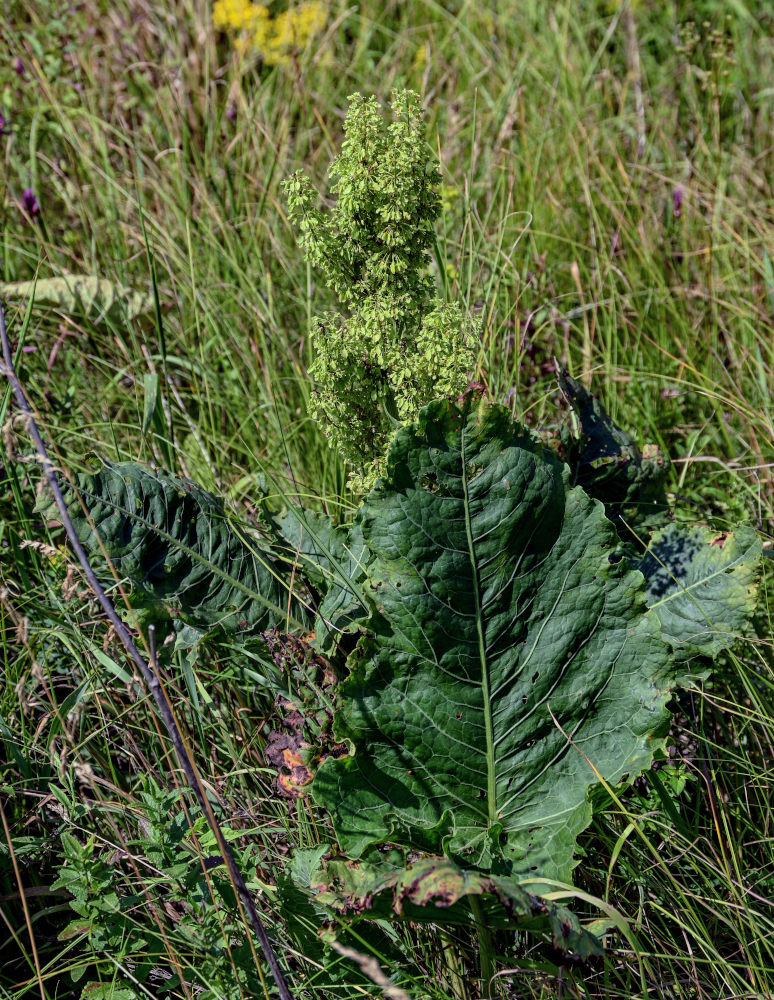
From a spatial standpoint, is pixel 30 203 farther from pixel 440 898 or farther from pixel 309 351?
pixel 440 898

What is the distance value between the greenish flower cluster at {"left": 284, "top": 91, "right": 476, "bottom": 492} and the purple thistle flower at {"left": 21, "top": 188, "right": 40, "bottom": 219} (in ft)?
5.75

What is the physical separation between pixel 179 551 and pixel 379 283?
71cm

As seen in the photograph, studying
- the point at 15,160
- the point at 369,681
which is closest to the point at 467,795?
the point at 369,681

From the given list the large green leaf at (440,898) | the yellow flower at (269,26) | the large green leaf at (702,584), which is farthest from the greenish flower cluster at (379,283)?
the yellow flower at (269,26)

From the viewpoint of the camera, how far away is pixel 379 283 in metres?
1.84

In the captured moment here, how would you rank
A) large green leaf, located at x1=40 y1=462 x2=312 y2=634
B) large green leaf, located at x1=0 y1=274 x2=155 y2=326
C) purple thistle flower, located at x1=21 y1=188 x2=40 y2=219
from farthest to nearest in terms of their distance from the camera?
1. purple thistle flower, located at x1=21 y1=188 x2=40 y2=219
2. large green leaf, located at x1=0 y1=274 x2=155 y2=326
3. large green leaf, located at x1=40 y1=462 x2=312 y2=634

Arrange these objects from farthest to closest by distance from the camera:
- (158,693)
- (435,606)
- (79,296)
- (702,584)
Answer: (79,296)
(702,584)
(435,606)
(158,693)

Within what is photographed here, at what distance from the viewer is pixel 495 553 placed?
5.66 ft

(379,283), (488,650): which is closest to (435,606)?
(488,650)

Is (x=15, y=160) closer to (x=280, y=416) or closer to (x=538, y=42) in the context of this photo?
(x=280, y=416)

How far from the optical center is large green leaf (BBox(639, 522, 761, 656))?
6.24 ft

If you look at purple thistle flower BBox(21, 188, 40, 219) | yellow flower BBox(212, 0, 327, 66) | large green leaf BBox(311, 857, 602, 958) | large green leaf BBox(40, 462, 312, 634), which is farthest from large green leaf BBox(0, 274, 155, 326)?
large green leaf BBox(311, 857, 602, 958)

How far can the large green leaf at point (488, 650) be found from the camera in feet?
5.53

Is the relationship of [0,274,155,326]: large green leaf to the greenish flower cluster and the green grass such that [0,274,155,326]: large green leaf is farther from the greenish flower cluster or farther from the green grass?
the greenish flower cluster
